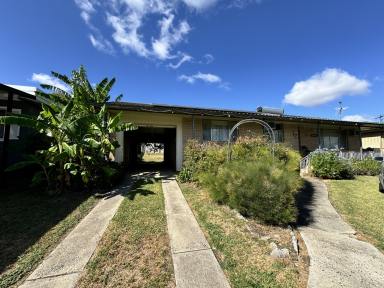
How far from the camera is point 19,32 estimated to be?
955 centimetres

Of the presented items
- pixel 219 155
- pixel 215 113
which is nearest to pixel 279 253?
pixel 219 155

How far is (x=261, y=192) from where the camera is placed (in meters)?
5.37

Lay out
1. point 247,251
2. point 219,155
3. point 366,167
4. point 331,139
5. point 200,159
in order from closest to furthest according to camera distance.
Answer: point 247,251, point 219,155, point 200,159, point 366,167, point 331,139

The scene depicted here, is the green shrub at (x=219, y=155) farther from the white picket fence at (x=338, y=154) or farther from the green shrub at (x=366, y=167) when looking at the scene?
the green shrub at (x=366, y=167)

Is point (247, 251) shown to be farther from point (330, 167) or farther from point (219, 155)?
point (330, 167)

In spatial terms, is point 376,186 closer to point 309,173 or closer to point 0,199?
point 309,173

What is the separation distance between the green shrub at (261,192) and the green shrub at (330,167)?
6.66m

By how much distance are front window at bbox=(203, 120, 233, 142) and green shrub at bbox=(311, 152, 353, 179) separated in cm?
564

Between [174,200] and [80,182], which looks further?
[80,182]

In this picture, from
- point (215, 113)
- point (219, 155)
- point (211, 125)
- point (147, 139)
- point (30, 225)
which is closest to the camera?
A: point (30, 225)

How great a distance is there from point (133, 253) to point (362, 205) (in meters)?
7.66

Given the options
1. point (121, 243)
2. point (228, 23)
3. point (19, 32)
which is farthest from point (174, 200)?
point (19, 32)

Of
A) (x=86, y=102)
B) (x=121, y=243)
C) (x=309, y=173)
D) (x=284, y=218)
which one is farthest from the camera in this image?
(x=309, y=173)

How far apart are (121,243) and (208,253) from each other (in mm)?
1754
